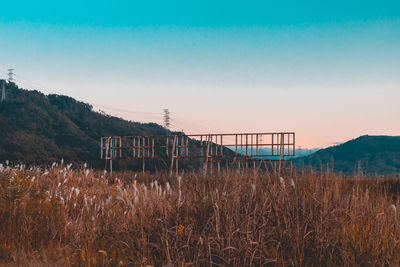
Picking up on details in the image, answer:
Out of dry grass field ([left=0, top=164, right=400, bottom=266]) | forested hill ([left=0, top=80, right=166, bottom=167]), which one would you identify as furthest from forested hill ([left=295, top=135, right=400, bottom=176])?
dry grass field ([left=0, top=164, right=400, bottom=266])

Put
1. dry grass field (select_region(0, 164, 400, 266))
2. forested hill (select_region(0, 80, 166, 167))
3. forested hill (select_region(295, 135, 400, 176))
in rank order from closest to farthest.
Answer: dry grass field (select_region(0, 164, 400, 266)) → forested hill (select_region(0, 80, 166, 167)) → forested hill (select_region(295, 135, 400, 176))

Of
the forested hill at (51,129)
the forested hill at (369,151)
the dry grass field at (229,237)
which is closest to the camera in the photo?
the dry grass field at (229,237)

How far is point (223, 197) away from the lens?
4637 millimetres

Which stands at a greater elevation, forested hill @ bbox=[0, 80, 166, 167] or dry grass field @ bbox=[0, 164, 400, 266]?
forested hill @ bbox=[0, 80, 166, 167]

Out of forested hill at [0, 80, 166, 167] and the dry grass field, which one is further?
forested hill at [0, 80, 166, 167]

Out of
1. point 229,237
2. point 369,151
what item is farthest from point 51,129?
point 369,151

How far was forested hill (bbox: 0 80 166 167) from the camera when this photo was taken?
62.8 m

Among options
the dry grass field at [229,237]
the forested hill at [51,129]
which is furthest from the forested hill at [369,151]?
the dry grass field at [229,237]

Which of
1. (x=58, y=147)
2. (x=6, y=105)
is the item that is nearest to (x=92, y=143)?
(x=58, y=147)

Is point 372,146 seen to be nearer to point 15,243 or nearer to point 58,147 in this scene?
point 58,147

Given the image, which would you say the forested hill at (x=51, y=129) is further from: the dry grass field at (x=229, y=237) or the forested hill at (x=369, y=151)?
the forested hill at (x=369, y=151)

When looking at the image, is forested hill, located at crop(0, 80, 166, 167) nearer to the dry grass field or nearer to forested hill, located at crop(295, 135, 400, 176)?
the dry grass field

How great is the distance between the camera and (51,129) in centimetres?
7656

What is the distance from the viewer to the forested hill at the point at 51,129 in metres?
62.8
